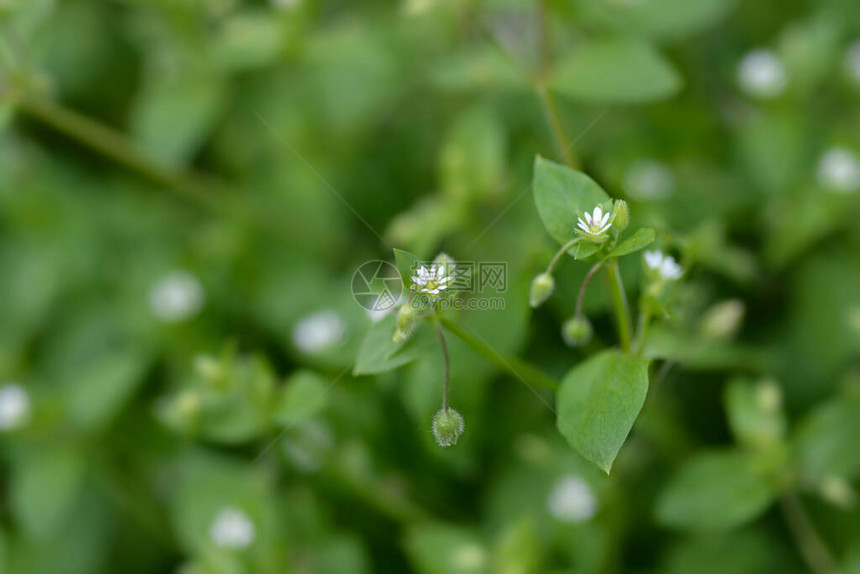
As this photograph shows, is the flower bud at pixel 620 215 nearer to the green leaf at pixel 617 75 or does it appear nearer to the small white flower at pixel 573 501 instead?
the green leaf at pixel 617 75

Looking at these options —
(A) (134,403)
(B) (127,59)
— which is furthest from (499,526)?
(B) (127,59)

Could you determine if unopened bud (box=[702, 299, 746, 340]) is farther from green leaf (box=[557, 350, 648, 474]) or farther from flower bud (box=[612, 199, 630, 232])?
flower bud (box=[612, 199, 630, 232])

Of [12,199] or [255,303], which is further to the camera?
[12,199]

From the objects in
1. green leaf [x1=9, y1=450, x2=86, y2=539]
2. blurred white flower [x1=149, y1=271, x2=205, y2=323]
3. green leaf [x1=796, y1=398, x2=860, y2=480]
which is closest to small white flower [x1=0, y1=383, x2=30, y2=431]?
green leaf [x1=9, y1=450, x2=86, y2=539]

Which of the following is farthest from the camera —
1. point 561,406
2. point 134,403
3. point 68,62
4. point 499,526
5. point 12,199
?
point 68,62

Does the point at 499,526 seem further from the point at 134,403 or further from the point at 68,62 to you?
the point at 68,62

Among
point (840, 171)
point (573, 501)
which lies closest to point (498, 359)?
point (573, 501)
